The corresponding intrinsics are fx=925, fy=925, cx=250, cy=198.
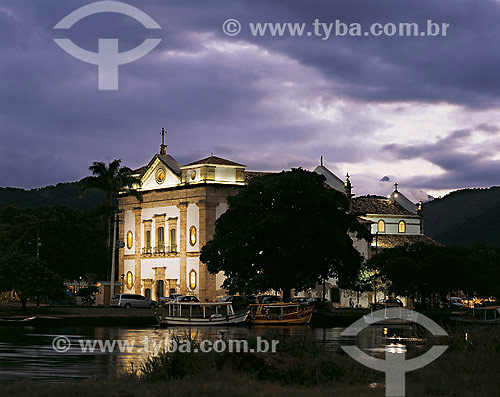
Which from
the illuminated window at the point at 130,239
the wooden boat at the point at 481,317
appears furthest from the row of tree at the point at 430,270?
the illuminated window at the point at 130,239

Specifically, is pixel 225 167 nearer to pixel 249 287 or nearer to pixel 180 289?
pixel 180 289

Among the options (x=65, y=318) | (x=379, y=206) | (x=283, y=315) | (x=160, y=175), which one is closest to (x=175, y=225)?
(x=160, y=175)

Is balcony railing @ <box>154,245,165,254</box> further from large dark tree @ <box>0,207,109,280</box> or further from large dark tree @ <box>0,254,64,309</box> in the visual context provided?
large dark tree @ <box>0,254,64,309</box>

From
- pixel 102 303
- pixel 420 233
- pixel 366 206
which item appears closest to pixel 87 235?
pixel 102 303

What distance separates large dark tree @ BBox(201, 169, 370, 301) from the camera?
66500 millimetres

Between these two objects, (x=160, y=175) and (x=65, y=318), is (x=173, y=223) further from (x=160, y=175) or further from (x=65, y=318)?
(x=65, y=318)

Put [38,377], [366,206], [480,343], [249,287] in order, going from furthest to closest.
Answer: [366,206]
[249,287]
[480,343]
[38,377]

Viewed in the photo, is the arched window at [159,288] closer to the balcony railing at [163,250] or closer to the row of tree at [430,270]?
the balcony railing at [163,250]

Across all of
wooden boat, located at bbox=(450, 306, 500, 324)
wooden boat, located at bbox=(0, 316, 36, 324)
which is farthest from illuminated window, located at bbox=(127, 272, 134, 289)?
wooden boat, located at bbox=(0, 316, 36, 324)

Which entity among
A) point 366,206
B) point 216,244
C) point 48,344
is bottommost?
point 48,344

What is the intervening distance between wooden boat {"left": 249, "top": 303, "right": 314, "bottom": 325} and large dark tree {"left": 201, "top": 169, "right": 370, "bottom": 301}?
175 inches

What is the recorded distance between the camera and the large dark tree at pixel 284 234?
66500 millimetres

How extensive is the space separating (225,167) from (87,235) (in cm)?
2104

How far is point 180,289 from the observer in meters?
95.5
